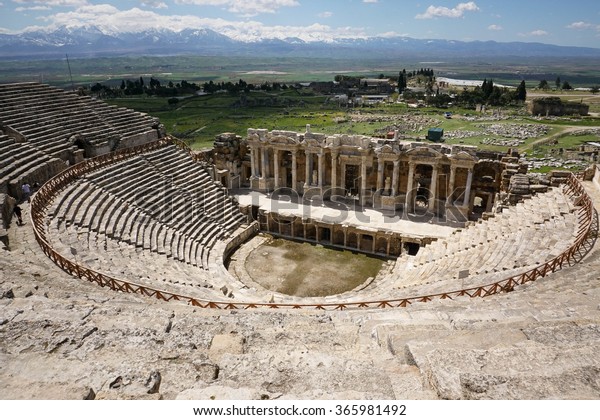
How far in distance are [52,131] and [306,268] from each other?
16.9 meters

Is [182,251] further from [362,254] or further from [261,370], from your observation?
[261,370]

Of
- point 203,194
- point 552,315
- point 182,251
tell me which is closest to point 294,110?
point 203,194

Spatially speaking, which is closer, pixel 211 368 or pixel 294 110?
pixel 211 368

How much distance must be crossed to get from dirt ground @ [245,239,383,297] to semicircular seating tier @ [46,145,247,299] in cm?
246

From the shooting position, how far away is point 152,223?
850 inches

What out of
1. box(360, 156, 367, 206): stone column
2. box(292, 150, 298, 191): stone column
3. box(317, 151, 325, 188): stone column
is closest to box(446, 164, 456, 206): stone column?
box(360, 156, 367, 206): stone column

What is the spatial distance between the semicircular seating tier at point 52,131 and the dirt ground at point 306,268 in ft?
38.2

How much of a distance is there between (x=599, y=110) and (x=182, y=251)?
332 feet

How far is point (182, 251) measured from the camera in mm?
20953

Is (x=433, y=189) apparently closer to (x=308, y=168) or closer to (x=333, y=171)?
(x=333, y=171)

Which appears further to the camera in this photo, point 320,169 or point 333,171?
point 320,169

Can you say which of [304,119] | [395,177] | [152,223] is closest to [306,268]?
[152,223]

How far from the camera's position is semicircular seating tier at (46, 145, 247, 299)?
1568 centimetres

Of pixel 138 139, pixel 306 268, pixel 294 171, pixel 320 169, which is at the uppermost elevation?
pixel 138 139
